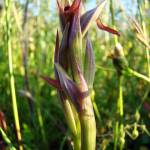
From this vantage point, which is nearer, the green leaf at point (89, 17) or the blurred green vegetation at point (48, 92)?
the green leaf at point (89, 17)

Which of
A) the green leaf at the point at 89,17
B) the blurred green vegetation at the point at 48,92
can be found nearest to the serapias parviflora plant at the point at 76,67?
the green leaf at the point at 89,17

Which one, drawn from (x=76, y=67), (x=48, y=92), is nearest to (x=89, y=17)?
(x=76, y=67)

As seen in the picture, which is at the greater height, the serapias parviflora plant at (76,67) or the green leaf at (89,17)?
the green leaf at (89,17)

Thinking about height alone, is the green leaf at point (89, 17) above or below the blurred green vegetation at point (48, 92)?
above

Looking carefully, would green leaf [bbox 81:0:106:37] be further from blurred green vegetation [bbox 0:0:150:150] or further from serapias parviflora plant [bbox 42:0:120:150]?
blurred green vegetation [bbox 0:0:150:150]

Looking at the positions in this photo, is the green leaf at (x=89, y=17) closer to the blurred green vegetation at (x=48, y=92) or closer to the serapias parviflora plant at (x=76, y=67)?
the serapias parviflora plant at (x=76, y=67)

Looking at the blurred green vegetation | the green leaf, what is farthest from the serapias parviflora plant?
the blurred green vegetation

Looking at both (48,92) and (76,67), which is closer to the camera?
(76,67)

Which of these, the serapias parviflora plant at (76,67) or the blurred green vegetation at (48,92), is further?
the blurred green vegetation at (48,92)

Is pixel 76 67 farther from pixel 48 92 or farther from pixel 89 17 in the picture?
pixel 48 92
